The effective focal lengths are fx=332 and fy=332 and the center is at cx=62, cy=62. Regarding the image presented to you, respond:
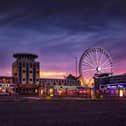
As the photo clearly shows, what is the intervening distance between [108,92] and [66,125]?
146m

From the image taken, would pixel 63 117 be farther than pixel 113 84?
No

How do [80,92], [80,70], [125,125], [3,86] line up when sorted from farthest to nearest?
[3,86] < [80,92] < [80,70] < [125,125]

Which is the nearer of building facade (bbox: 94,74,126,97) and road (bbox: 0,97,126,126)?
road (bbox: 0,97,126,126)

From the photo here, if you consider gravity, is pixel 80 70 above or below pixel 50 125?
above

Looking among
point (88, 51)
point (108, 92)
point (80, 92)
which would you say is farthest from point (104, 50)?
point (108, 92)

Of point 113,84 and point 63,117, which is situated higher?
point 113,84

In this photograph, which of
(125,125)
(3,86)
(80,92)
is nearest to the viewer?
(125,125)

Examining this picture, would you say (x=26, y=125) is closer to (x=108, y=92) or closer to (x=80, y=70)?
(x=80, y=70)

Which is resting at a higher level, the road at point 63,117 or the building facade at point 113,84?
the building facade at point 113,84

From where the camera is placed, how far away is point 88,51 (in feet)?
371

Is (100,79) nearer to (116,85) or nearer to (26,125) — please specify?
(116,85)

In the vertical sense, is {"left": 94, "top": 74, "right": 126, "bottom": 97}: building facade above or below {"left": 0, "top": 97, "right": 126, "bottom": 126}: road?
above

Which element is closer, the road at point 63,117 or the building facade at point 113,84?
the road at point 63,117

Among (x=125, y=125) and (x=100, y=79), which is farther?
(x=100, y=79)
